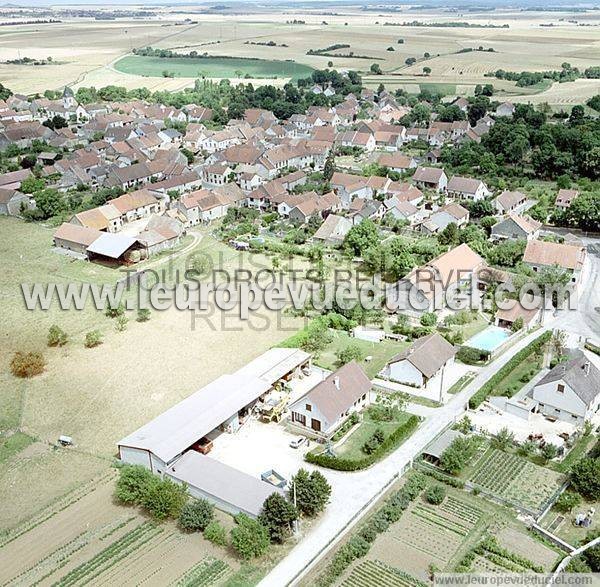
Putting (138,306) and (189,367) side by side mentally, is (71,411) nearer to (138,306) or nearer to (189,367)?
(189,367)

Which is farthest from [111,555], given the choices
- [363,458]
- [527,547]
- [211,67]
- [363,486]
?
[211,67]

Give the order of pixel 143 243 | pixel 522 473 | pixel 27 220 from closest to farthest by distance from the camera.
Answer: pixel 522 473
pixel 143 243
pixel 27 220

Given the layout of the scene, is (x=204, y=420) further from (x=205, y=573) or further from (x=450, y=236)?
(x=450, y=236)

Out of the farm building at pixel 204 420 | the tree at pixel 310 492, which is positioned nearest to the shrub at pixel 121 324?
the farm building at pixel 204 420

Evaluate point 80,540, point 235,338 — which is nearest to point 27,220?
point 235,338

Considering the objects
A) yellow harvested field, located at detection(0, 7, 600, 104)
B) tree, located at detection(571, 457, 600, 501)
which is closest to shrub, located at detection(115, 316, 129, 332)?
tree, located at detection(571, 457, 600, 501)

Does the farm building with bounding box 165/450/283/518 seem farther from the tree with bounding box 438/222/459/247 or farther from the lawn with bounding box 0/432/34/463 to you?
the tree with bounding box 438/222/459/247

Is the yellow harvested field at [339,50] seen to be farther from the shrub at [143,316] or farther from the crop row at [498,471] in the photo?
the crop row at [498,471]
